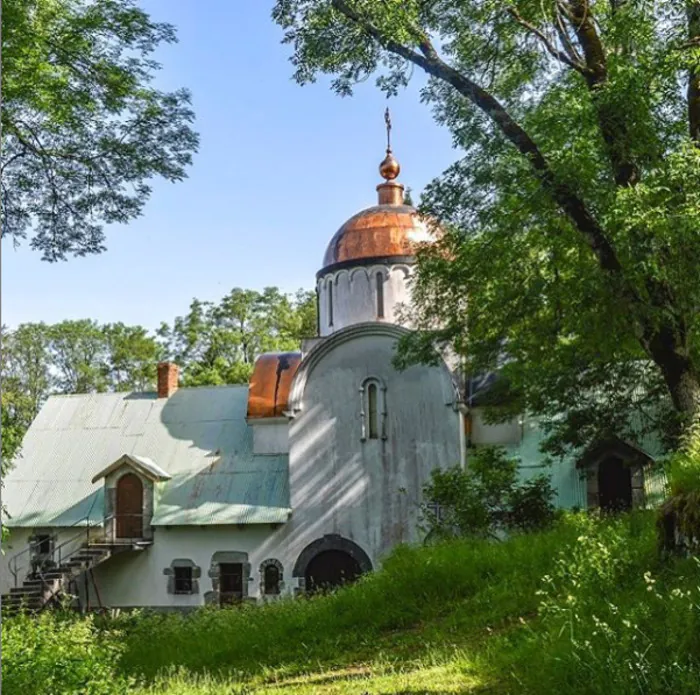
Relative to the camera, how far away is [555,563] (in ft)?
28.9

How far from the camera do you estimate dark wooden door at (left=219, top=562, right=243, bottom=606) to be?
66.6 feet

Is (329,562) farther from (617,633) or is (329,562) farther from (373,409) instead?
(617,633)

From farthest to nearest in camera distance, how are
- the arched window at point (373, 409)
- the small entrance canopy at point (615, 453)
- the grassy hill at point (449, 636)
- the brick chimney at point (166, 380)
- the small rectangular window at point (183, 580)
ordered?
the brick chimney at point (166, 380) < the small rectangular window at point (183, 580) < the arched window at point (373, 409) < the small entrance canopy at point (615, 453) < the grassy hill at point (449, 636)

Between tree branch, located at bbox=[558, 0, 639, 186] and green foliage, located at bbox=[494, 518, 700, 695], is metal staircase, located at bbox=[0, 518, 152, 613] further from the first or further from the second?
tree branch, located at bbox=[558, 0, 639, 186]

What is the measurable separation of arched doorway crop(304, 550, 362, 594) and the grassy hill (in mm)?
8179

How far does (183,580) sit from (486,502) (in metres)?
9.19

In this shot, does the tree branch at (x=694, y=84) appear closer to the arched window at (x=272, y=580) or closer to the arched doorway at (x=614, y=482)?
the arched doorway at (x=614, y=482)

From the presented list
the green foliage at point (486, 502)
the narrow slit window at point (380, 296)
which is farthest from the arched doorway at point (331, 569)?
the narrow slit window at point (380, 296)

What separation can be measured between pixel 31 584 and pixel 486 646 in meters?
15.5

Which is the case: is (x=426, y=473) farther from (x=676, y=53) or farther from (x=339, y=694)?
(x=339, y=694)

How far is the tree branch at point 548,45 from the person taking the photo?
1046 cm

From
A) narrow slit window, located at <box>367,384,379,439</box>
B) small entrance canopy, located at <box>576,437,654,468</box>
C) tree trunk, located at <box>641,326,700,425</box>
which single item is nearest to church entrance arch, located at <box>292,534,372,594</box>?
narrow slit window, located at <box>367,384,379,439</box>

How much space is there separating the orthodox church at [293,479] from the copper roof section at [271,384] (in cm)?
4

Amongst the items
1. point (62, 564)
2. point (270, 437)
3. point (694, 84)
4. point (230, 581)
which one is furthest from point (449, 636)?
point (62, 564)
